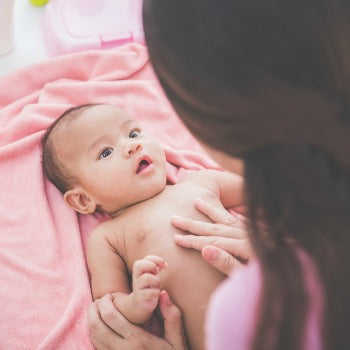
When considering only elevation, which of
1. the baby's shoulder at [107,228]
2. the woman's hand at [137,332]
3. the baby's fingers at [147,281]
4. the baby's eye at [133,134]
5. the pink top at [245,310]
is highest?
the pink top at [245,310]

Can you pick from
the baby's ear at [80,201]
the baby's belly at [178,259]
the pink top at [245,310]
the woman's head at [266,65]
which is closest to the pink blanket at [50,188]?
the baby's ear at [80,201]

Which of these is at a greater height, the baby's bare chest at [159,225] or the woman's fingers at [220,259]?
the woman's fingers at [220,259]

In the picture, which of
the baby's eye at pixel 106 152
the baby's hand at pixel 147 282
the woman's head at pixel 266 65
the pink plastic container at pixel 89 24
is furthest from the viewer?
the pink plastic container at pixel 89 24

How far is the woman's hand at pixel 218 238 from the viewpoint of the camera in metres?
1.01

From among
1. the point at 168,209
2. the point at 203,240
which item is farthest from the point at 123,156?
the point at 203,240

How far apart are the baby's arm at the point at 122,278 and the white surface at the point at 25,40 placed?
0.76 metres

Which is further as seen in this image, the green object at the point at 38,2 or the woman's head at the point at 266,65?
the green object at the point at 38,2

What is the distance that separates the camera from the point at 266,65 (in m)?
0.56

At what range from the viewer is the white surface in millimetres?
1738

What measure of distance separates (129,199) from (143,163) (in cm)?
9

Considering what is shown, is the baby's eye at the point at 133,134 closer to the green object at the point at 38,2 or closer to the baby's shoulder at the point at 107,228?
the baby's shoulder at the point at 107,228

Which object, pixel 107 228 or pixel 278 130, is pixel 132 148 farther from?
pixel 278 130

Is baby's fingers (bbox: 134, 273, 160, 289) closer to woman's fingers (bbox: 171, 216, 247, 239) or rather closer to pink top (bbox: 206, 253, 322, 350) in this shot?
woman's fingers (bbox: 171, 216, 247, 239)

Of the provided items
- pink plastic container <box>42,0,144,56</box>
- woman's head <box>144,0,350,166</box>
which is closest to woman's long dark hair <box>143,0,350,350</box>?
woman's head <box>144,0,350,166</box>
